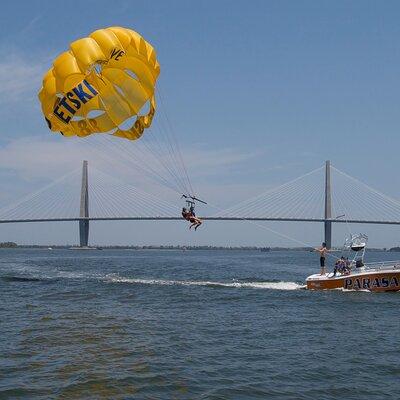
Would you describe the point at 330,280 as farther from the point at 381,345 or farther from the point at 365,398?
the point at 365,398

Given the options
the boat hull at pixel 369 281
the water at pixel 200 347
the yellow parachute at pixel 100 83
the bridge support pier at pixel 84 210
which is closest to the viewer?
the water at pixel 200 347

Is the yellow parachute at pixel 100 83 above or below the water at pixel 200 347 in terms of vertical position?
above

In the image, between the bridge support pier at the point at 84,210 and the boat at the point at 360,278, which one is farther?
the bridge support pier at the point at 84,210

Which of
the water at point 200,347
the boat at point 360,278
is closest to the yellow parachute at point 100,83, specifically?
the water at point 200,347

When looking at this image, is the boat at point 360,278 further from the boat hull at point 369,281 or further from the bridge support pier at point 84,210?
the bridge support pier at point 84,210

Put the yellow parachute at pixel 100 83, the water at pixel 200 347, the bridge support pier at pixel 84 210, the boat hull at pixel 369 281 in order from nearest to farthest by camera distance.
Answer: the water at pixel 200 347, the yellow parachute at pixel 100 83, the boat hull at pixel 369 281, the bridge support pier at pixel 84 210
